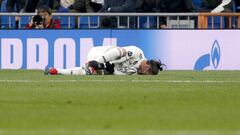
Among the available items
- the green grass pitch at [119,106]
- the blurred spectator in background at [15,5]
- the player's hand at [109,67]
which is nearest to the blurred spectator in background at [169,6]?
the blurred spectator in background at [15,5]

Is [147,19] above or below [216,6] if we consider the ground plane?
below

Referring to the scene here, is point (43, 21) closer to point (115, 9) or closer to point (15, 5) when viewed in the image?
point (115, 9)

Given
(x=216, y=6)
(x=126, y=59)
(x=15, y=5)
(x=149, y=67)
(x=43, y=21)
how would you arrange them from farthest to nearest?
1. (x=15, y=5)
2. (x=216, y=6)
3. (x=43, y=21)
4. (x=149, y=67)
5. (x=126, y=59)

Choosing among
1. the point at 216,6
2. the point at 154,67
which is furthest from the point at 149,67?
the point at 216,6

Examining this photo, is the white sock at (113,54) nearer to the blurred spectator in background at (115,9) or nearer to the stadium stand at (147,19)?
the stadium stand at (147,19)

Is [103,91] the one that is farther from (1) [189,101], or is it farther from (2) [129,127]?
(2) [129,127]

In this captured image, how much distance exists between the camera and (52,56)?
79.2ft

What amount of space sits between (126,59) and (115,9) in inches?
253

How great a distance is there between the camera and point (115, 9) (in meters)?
26.1

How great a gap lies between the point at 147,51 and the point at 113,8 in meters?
2.42

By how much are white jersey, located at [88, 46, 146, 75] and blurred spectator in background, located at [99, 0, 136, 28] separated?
17.2 ft

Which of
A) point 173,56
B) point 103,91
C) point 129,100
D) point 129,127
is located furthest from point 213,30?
point 129,127

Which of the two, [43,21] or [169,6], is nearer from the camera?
[43,21]

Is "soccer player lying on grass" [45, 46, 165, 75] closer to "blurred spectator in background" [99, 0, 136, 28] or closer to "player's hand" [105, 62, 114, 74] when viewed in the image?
"player's hand" [105, 62, 114, 74]
